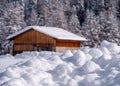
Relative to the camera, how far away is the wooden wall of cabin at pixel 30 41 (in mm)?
47750

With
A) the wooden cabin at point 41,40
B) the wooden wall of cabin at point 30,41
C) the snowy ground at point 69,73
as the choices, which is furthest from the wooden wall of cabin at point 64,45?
the snowy ground at point 69,73

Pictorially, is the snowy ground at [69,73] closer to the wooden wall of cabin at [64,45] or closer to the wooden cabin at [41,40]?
the wooden cabin at [41,40]

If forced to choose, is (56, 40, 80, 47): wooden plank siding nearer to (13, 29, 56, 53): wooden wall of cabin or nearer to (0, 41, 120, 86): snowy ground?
(13, 29, 56, 53): wooden wall of cabin

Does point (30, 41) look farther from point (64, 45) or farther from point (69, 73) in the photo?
point (69, 73)

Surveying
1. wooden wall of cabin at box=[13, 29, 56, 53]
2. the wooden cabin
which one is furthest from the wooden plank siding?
wooden wall of cabin at box=[13, 29, 56, 53]

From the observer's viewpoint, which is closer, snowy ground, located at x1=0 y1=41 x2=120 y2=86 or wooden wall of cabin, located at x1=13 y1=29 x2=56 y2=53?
snowy ground, located at x1=0 y1=41 x2=120 y2=86

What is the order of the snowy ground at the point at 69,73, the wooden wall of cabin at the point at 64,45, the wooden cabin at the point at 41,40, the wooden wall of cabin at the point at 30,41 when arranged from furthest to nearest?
the wooden wall of cabin at the point at 30,41 → the wooden wall of cabin at the point at 64,45 → the wooden cabin at the point at 41,40 → the snowy ground at the point at 69,73

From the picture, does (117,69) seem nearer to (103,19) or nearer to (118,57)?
(118,57)

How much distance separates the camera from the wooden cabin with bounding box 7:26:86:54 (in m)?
46.5

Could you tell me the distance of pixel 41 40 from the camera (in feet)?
157

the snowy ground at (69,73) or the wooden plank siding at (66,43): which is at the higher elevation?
the snowy ground at (69,73)

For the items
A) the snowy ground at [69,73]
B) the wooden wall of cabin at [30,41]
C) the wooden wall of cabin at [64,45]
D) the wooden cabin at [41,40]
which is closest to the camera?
the snowy ground at [69,73]

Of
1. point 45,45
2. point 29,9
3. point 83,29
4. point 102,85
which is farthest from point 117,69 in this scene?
point 29,9

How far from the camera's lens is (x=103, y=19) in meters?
66.5
